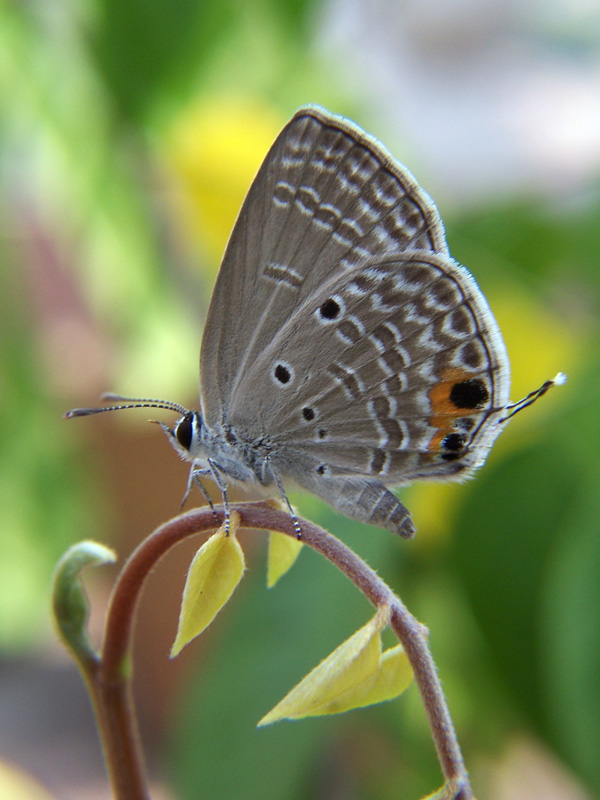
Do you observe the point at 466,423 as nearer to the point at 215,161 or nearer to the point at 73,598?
the point at 73,598

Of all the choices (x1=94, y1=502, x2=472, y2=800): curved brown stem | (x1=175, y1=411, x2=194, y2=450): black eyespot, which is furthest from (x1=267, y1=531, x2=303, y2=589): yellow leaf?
(x1=175, y1=411, x2=194, y2=450): black eyespot

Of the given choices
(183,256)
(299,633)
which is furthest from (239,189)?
(299,633)

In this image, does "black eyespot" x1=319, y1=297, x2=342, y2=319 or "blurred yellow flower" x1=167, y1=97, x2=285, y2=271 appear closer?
"black eyespot" x1=319, y1=297, x2=342, y2=319

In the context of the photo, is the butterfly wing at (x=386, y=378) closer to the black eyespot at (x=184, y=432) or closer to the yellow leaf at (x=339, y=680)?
the black eyespot at (x=184, y=432)

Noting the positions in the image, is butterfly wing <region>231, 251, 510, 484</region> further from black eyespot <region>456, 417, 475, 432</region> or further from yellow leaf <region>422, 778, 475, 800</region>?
yellow leaf <region>422, 778, 475, 800</region>

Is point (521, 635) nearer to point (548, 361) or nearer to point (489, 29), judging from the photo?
point (548, 361)

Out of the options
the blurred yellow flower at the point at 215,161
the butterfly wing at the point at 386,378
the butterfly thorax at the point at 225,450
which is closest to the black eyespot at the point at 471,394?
the butterfly wing at the point at 386,378
